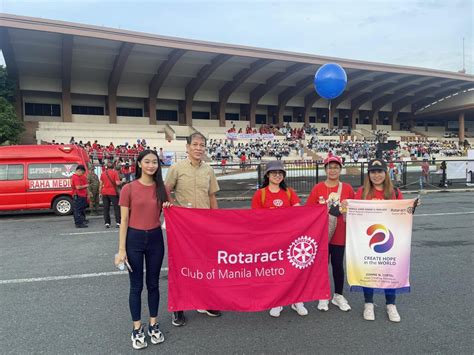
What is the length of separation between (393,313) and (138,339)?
259 cm

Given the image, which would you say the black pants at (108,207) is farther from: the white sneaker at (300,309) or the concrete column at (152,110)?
the concrete column at (152,110)

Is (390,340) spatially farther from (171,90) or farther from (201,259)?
(171,90)

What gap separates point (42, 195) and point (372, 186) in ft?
34.5

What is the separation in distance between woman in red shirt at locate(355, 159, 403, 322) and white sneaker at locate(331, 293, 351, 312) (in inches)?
8.7

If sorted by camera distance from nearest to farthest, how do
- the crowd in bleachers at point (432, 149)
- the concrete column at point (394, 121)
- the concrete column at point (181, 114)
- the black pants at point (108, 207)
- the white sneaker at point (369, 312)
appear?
the white sneaker at point (369, 312)
the black pants at point (108, 207)
the crowd in bleachers at point (432, 149)
the concrete column at point (181, 114)
the concrete column at point (394, 121)

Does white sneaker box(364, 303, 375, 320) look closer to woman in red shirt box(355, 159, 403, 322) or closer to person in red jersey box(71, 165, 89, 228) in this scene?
woman in red shirt box(355, 159, 403, 322)

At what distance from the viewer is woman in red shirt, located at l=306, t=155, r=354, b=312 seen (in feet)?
12.8

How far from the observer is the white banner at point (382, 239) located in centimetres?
373

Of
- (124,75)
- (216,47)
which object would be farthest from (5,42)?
(216,47)

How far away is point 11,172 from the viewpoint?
10867 millimetres

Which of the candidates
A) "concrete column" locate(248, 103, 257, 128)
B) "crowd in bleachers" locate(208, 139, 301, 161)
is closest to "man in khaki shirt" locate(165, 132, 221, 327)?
"crowd in bleachers" locate(208, 139, 301, 161)

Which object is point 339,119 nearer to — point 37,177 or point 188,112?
point 188,112

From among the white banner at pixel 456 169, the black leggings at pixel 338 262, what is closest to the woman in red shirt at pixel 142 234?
the black leggings at pixel 338 262

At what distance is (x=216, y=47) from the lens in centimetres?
3453
